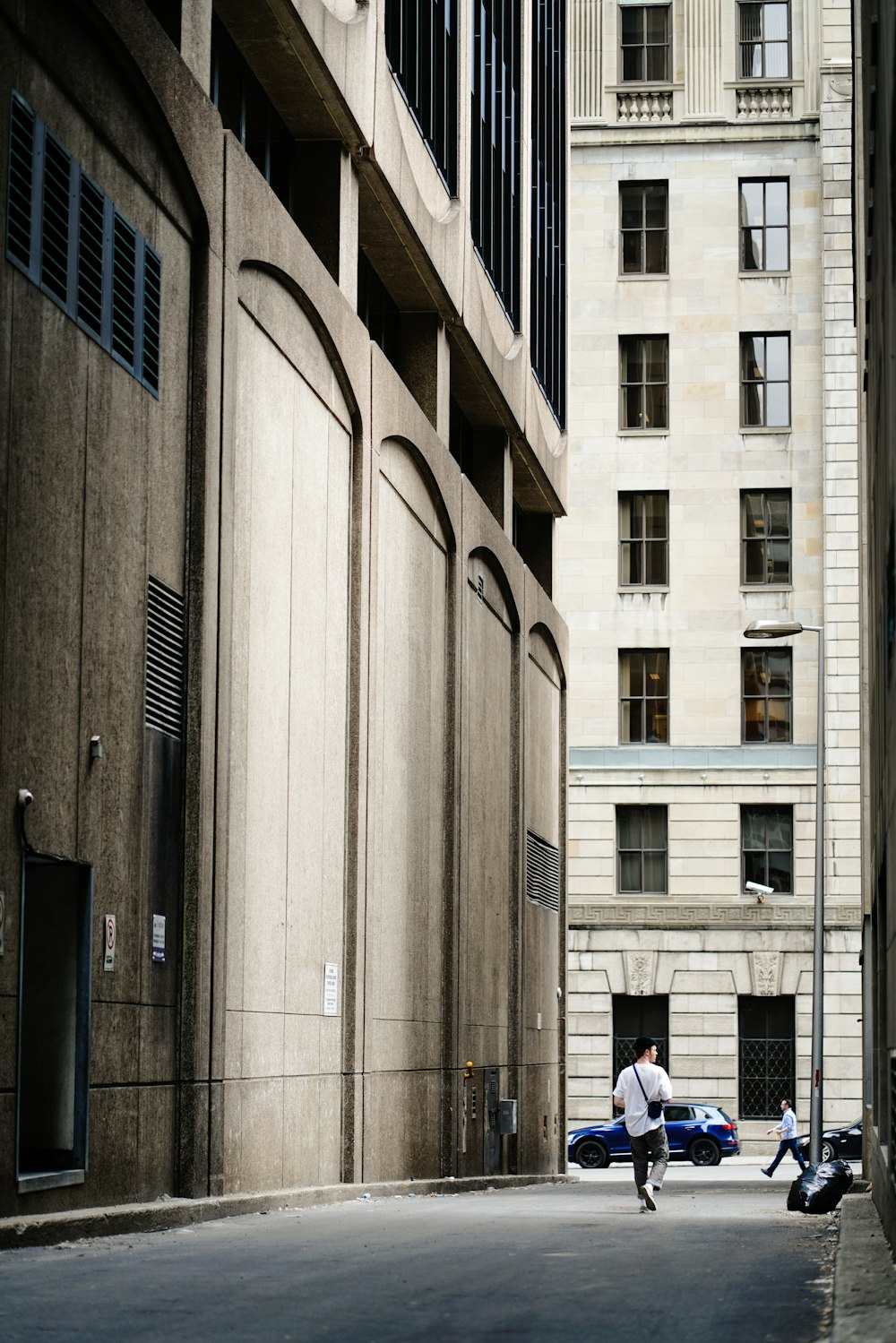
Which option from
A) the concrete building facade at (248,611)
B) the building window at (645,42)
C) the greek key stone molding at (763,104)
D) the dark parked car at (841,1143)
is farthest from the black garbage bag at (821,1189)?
the building window at (645,42)

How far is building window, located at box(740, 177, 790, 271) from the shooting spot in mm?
54375

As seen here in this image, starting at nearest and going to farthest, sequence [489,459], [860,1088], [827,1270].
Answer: [827,1270]
[489,459]
[860,1088]

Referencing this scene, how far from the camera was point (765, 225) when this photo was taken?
54562mm

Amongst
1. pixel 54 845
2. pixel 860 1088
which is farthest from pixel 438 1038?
pixel 860 1088

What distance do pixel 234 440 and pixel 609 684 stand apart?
3516 centimetres

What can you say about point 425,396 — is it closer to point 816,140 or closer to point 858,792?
point 858,792

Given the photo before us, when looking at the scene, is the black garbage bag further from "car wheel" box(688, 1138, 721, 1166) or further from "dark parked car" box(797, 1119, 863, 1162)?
"car wheel" box(688, 1138, 721, 1166)

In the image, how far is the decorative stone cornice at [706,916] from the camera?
167 feet

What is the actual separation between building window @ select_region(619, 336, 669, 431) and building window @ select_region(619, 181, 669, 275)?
1.95m

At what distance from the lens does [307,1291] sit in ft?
34.1

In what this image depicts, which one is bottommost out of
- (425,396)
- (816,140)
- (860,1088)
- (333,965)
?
(860,1088)

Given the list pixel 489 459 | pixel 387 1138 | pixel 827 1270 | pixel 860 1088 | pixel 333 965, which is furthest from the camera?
pixel 860 1088

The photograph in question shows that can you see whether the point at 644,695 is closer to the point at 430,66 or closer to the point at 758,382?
the point at 758,382

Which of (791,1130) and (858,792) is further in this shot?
(858,792)
